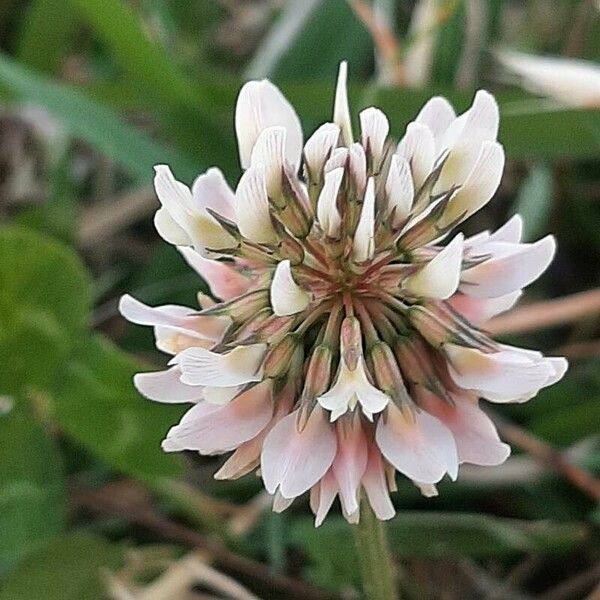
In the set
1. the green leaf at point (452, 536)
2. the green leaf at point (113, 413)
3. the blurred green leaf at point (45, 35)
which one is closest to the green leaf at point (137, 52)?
the blurred green leaf at point (45, 35)

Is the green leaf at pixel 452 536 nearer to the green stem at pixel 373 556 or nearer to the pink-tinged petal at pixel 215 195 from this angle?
the green stem at pixel 373 556

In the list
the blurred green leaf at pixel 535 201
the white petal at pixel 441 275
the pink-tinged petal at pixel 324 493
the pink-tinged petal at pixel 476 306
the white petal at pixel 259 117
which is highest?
the blurred green leaf at pixel 535 201

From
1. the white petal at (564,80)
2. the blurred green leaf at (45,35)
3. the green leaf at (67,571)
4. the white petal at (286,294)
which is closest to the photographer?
the white petal at (286,294)

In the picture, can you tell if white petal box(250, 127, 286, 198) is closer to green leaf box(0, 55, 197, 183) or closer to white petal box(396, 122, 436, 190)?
white petal box(396, 122, 436, 190)

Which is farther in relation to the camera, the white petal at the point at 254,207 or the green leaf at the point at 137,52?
the green leaf at the point at 137,52

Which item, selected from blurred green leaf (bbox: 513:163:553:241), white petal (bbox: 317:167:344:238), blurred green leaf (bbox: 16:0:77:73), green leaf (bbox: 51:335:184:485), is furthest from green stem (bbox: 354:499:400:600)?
blurred green leaf (bbox: 16:0:77:73)

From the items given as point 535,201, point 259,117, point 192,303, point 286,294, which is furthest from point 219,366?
point 535,201

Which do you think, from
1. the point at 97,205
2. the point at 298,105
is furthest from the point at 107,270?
the point at 298,105
